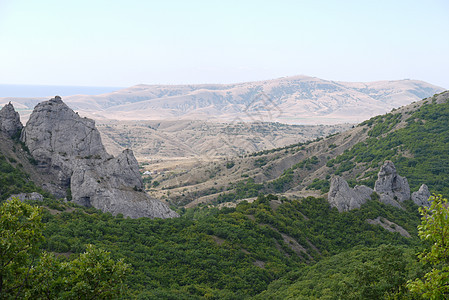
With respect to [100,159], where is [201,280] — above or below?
below

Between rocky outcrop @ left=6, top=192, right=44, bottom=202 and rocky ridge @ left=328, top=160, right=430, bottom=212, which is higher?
rocky outcrop @ left=6, top=192, right=44, bottom=202

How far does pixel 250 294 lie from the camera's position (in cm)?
3612

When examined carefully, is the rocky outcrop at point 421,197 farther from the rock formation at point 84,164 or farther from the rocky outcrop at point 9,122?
the rocky outcrop at point 9,122

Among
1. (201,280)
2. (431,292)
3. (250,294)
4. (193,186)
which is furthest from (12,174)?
(193,186)

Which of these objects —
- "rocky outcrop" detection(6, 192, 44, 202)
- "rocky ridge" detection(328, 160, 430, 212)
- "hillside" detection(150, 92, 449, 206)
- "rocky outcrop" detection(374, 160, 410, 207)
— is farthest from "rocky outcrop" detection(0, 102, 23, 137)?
"rocky outcrop" detection(374, 160, 410, 207)

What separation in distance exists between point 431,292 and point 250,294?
84.1 ft

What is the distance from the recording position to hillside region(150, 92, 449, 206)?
91.0m

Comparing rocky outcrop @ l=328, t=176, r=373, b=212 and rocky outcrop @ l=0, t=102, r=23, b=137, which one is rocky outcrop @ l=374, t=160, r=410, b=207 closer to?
rocky outcrop @ l=328, t=176, r=373, b=212

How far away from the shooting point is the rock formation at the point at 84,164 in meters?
53.0

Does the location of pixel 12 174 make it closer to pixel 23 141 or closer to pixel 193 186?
pixel 23 141

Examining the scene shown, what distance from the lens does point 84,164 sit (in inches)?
2185

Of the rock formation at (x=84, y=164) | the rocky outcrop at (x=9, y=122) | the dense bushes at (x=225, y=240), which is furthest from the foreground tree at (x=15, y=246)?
the rocky outcrop at (x=9, y=122)

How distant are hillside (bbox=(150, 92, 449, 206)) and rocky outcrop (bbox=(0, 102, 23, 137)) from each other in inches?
1942

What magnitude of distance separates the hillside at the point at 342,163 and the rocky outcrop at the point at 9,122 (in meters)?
49.3
